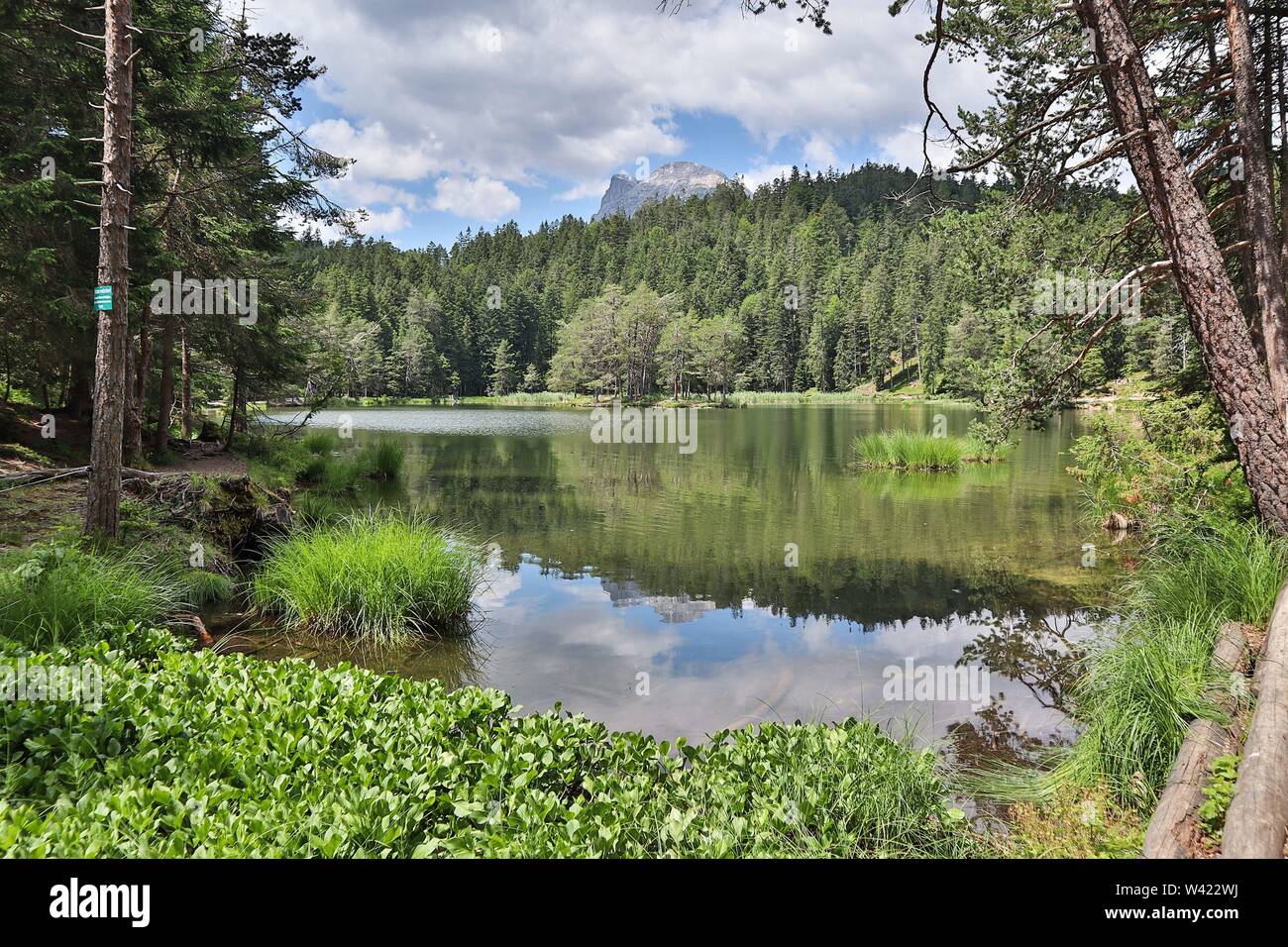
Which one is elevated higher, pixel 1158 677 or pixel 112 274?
pixel 112 274

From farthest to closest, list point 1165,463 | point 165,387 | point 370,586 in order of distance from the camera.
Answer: point 165,387, point 1165,463, point 370,586

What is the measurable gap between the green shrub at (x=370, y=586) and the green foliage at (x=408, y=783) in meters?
3.33

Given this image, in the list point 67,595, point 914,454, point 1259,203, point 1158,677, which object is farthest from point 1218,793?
point 914,454

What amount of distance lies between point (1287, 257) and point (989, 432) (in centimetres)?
402

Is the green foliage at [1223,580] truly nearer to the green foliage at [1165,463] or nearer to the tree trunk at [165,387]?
the green foliage at [1165,463]

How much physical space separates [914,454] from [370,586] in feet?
61.4

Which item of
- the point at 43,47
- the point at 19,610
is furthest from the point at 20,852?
the point at 43,47

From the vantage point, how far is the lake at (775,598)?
6488mm

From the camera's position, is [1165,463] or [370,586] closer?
[370,586]

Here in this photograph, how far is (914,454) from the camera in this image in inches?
884

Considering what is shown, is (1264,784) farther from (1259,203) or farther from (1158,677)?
(1259,203)

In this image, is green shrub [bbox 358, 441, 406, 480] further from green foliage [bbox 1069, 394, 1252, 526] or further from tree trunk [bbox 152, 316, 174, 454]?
green foliage [bbox 1069, 394, 1252, 526]

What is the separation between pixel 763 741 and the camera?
4168mm

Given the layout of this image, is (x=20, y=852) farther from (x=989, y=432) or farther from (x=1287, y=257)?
(x=1287, y=257)
